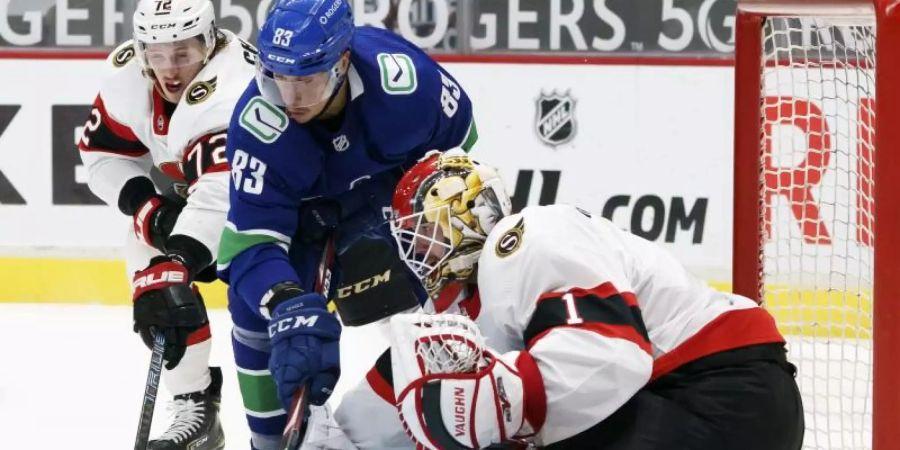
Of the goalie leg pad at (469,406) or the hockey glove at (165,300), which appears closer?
the goalie leg pad at (469,406)

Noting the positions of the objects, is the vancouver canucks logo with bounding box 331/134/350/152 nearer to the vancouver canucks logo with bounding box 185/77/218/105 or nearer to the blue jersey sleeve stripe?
the blue jersey sleeve stripe

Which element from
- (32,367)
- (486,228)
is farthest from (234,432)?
(486,228)

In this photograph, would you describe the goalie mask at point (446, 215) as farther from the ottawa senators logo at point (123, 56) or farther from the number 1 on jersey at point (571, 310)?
the ottawa senators logo at point (123, 56)

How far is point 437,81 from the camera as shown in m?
2.99

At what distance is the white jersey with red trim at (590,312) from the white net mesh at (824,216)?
654 mm

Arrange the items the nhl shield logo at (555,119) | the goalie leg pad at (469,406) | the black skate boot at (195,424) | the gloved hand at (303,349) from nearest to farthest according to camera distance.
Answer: the goalie leg pad at (469,406), the gloved hand at (303,349), the black skate boot at (195,424), the nhl shield logo at (555,119)

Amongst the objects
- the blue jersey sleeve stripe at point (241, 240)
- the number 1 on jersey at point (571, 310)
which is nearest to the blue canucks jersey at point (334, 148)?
the blue jersey sleeve stripe at point (241, 240)

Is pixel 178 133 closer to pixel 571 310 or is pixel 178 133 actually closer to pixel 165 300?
pixel 165 300

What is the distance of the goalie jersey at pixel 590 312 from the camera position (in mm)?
1954

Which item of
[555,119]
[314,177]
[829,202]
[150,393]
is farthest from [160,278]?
[555,119]

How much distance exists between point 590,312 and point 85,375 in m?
2.52

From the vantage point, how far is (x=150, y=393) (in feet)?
9.82

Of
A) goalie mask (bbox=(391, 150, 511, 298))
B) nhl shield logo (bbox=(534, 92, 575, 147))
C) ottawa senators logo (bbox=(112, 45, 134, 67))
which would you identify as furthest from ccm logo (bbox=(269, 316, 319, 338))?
nhl shield logo (bbox=(534, 92, 575, 147))

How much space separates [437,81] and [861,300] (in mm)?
980
